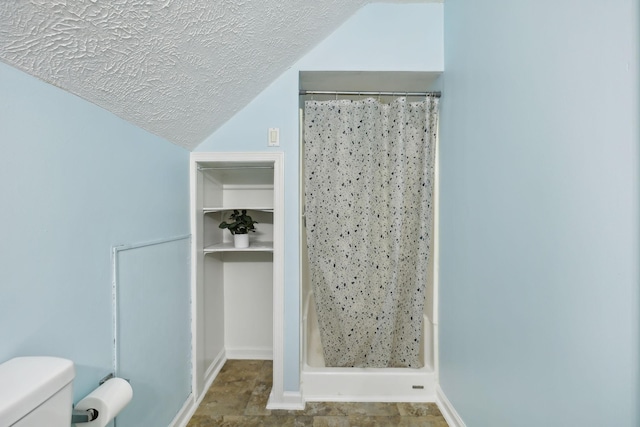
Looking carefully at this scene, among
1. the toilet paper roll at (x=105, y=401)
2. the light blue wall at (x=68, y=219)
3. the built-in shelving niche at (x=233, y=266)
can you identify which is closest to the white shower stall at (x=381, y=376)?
the built-in shelving niche at (x=233, y=266)

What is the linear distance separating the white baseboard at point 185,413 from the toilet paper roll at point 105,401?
2.54ft

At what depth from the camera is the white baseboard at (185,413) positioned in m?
1.72

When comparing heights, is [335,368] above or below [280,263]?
below

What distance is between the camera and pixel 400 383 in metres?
2.02

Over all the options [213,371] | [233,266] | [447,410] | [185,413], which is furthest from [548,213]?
[213,371]

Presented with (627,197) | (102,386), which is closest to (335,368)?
(102,386)

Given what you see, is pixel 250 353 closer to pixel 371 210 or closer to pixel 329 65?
pixel 371 210

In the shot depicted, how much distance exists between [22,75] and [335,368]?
2.11 metres

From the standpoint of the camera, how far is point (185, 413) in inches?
71.6

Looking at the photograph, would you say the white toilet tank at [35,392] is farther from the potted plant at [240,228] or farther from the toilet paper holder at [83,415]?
the potted plant at [240,228]

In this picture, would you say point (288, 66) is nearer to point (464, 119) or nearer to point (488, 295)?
point (464, 119)

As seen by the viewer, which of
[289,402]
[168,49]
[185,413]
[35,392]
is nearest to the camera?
[35,392]

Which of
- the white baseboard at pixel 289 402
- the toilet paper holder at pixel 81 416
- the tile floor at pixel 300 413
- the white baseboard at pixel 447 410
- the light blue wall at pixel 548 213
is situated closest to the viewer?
the light blue wall at pixel 548 213

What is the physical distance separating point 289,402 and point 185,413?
2.00 feet
